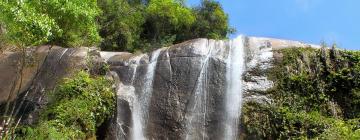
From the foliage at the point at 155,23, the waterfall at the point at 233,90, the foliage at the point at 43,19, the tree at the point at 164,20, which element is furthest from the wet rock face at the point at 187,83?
the tree at the point at 164,20

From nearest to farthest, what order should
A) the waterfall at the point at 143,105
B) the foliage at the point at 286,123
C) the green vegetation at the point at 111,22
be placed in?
the green vegetation at the point at 111,22 < the foliage at the point at 286,123 < the waterfall at the point at 143,105

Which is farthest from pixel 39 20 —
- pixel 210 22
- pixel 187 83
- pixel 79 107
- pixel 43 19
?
pixel 210 22

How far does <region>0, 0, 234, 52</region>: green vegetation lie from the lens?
12.3 meters

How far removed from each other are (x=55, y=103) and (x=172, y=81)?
9.45ft

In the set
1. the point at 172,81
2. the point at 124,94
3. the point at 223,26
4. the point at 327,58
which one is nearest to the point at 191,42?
the point at 172,81

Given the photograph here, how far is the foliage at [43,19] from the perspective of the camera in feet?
39.7

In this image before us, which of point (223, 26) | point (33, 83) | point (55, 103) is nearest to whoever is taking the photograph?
point (55, 103)

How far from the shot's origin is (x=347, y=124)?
1288 centimetres

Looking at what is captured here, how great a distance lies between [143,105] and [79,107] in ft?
5.08

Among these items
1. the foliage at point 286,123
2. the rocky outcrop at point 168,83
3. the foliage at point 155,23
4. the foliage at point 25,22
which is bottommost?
the foliage at point 286,123

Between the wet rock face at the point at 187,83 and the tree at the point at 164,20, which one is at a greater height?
the tree at the point at 164,20

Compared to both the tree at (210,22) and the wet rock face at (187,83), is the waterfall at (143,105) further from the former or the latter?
the tree at (210,22)

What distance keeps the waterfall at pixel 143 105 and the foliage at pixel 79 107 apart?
621mm

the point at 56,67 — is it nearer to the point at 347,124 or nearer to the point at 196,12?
the point at 347,124
